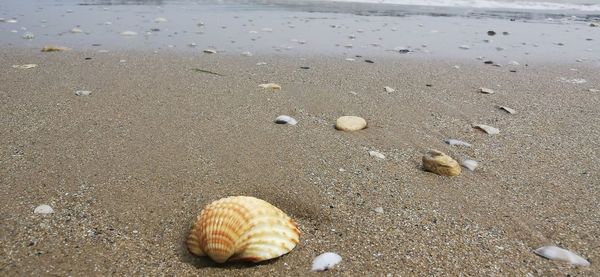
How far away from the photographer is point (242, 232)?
1852 mm

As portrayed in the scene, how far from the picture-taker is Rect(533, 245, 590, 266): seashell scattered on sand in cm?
190

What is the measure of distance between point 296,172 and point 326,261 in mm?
875

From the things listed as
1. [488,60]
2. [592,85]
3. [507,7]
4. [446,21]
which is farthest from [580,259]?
[507,7]

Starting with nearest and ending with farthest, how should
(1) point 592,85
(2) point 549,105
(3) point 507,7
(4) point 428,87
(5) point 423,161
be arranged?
(5) point 423,161 < (2) point 549,105 < (4) point 428,87 < (1) point 592,85 < (3) point 507,7

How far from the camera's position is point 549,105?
4293 millimetres

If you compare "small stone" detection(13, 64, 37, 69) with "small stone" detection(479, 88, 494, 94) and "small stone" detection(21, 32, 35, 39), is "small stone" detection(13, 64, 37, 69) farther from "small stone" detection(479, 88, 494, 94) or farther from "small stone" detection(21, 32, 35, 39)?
"small stone" detection(479, 88, 494, 94)

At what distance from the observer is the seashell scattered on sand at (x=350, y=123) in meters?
3.36

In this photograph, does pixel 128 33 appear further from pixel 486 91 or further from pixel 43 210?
pixel 43 210

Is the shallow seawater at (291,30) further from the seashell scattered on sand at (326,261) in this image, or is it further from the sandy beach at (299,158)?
the seashell scattered on sand at (326,261)

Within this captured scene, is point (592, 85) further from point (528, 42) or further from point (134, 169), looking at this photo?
point (134, 169)

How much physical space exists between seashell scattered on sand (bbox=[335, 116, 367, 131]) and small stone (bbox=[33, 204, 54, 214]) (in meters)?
1.97

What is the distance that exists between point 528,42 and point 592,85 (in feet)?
10.0

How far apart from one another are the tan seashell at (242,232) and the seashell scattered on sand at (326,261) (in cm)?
12

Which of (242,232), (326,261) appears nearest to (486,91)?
(326,261)
